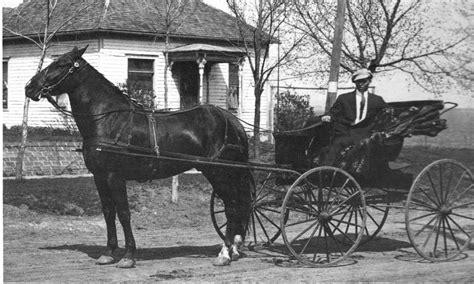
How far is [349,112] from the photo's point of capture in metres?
8.67

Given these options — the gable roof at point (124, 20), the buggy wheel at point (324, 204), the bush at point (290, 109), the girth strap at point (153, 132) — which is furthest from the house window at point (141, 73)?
the buggy wheel at point (324, 204)

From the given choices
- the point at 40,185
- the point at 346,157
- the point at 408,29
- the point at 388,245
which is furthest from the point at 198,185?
the point at 408,29

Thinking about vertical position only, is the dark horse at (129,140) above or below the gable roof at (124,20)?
below

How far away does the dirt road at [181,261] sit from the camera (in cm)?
730

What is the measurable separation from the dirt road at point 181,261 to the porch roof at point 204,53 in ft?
43.6

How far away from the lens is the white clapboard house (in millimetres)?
22094

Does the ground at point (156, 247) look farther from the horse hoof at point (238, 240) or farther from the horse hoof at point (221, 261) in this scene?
the horse hoof at point (238, 240)

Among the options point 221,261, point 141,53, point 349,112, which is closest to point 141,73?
point 141,53

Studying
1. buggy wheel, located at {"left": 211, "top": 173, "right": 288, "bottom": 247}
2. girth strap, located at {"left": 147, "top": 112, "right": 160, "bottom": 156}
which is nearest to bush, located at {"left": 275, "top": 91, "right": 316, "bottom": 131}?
buggy wheel, located at {"left": 211, "top": 173, "right": 288, "bottom": 247}

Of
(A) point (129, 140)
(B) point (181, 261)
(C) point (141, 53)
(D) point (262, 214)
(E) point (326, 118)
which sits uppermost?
(C) point (141, 53)

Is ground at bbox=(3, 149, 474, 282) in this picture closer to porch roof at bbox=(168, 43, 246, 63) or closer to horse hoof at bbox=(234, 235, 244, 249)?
horse hoof at bbox=(234, 235, 244, 249)

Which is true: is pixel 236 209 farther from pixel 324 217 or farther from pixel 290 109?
pixel 290 109

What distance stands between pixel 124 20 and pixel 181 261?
16.5 meters

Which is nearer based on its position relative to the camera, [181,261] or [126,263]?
[126,263]
